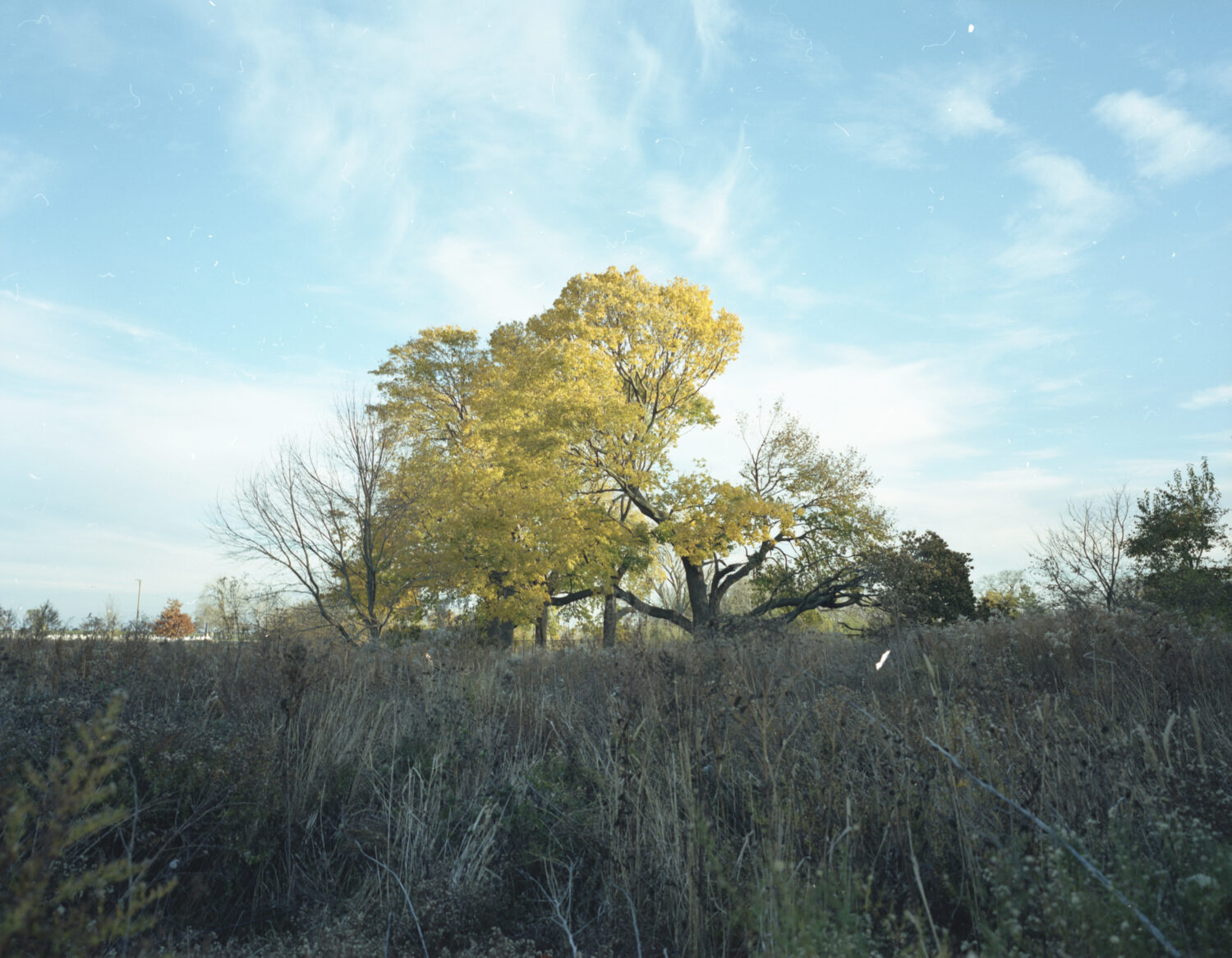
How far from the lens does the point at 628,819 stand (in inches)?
147

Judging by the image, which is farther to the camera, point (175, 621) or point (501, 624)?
point (175, 621)

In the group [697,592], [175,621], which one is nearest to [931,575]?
[697,592]

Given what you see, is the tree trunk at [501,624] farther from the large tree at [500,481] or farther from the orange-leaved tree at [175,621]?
the orange-leaved tree at [175,621]

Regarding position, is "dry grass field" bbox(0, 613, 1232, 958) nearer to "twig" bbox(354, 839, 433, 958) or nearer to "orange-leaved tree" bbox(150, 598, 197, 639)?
"twig" bbox(354, 839, 433, 958)

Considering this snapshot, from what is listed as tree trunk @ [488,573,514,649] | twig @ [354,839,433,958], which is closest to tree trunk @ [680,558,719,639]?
tree trunk @ [488,573,514,649]

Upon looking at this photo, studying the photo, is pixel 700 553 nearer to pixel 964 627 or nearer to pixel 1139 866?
pixel 964 627

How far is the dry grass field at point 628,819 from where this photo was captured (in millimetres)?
2389

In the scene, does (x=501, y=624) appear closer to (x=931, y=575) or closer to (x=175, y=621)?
(x=931, y=575)

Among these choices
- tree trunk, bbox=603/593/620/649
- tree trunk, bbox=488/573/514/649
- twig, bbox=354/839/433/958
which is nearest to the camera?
twig, bbox=354/839/433/958

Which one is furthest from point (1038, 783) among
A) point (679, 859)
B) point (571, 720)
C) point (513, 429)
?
point (513, 429)

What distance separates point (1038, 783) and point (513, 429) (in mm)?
16348

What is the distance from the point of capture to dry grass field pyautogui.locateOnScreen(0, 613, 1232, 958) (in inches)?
94.0

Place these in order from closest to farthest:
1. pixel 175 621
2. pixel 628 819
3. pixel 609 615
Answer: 1. pixel 628 819
2. pixel 609 615
3. pixel 175 621

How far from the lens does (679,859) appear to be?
10.9 ft
